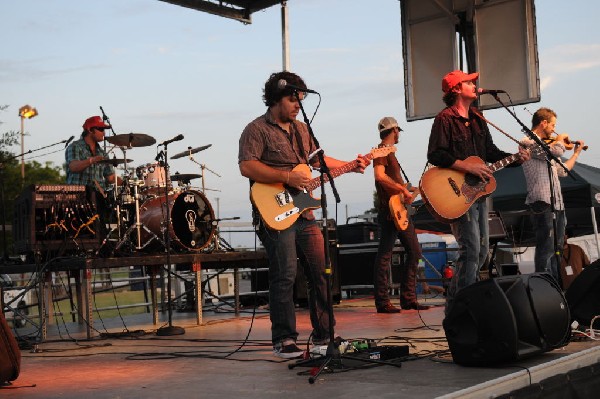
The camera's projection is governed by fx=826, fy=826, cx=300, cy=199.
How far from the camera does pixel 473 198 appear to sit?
6.17 meters

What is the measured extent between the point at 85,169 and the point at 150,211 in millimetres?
918

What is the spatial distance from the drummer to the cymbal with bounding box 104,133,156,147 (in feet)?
0.48

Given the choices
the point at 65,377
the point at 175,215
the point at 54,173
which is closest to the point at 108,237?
the point at 175,215

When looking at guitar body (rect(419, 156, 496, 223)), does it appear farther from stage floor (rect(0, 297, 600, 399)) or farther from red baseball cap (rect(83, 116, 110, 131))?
red baseball cap (rect(83, 116, 110, 131))

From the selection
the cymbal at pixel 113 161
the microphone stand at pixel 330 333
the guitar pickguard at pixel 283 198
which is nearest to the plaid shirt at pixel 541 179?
the guitar pickguard at pixel 283 198

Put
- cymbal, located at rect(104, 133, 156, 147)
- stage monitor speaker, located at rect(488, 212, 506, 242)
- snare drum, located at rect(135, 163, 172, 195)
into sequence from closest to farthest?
1. stage monitor speaker, located at rect(488, 212, 506, 242)
2. cymbal, located at rect(104, 133, 156, 147)
3. snare drum, located at rect(135, 163, 172, 195)

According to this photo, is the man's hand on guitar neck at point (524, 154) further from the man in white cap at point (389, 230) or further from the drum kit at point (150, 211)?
the drum kit at point (150, 211)

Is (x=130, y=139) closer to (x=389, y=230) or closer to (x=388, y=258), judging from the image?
(x=389, y=230)

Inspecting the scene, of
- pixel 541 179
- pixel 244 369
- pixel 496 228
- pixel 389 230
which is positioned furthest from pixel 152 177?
pixel 244 369

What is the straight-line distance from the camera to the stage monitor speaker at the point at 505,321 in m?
4.68

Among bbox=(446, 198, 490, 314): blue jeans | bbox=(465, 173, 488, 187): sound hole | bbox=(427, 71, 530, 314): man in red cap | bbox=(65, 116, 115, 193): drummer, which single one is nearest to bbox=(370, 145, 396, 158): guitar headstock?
bbox=(427, 71, 530, 314): man in red cap

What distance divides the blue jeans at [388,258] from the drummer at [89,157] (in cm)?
325

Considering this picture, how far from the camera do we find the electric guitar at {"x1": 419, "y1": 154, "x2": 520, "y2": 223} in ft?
20.2

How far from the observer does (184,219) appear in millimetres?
9891
